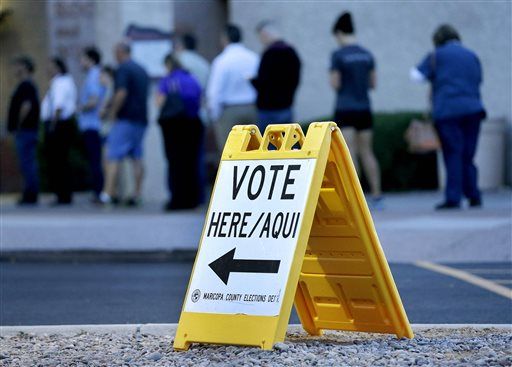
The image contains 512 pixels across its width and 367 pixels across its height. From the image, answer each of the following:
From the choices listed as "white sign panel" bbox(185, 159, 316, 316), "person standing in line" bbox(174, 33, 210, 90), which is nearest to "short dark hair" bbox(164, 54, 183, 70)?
"person standing in line" bbox(174, 33, 210, 90)

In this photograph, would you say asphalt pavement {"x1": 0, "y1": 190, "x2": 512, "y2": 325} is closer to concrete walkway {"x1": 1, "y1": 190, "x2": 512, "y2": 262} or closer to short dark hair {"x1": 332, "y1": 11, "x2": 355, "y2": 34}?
concrete walkway {"x1": 1, "y1": 190, "x2": 512, "y2": 262}

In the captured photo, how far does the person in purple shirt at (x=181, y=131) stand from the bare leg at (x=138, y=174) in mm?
1035

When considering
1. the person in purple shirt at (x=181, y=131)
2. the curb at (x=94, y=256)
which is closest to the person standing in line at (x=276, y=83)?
the person in purple shirt at (x=181, y=131)

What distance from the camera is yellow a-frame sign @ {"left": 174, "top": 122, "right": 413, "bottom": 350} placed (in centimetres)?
529

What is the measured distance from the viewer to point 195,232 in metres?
11.9

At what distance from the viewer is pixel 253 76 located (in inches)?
536

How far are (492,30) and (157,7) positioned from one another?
15.6 ft

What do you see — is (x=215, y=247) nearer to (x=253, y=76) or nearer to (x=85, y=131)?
(x=253, y=76)

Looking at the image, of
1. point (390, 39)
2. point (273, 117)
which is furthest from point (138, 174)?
point (390, 39)

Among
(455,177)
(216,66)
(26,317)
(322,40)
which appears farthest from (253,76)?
(26,317)

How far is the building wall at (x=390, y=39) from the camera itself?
58.4 ft

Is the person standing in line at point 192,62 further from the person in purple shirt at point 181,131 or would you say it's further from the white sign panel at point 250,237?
the white sign panel at point 250,237

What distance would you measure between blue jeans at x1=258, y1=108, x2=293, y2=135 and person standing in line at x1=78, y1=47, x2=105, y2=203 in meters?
3.01

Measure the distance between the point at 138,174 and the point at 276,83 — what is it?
295 centimetres
